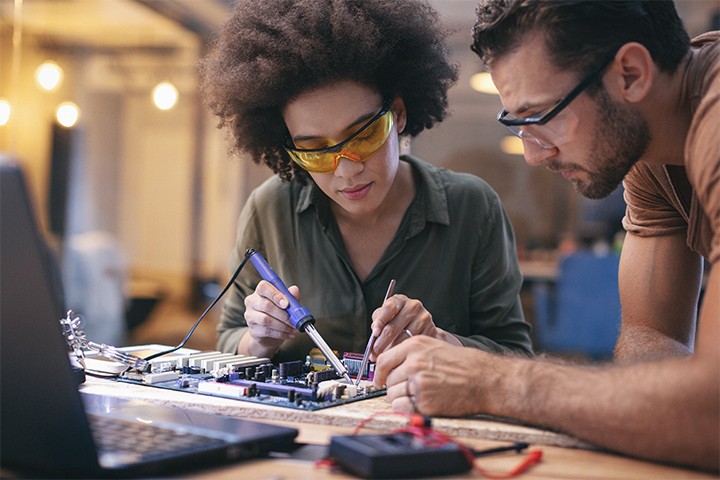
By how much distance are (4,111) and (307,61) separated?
3.68 meters

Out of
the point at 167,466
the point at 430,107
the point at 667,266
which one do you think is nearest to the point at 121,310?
the point at 430,107

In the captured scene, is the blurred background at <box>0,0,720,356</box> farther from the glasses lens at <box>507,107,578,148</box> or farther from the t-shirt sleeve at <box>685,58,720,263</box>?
the t-shirt sleeve at <box>685,58,720,263</box>

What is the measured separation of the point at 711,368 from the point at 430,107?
4.19 feet

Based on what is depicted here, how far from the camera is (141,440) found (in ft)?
3.12

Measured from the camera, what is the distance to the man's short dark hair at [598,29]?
54.3 inches

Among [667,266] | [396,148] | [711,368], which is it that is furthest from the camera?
[396,148]

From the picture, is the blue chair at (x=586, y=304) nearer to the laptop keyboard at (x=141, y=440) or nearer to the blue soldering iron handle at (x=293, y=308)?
the blue soldering iron handle at (x=293, y=308)

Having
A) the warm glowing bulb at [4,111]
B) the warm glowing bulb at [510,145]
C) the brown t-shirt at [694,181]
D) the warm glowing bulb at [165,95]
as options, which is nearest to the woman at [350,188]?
the brown t-shirt at [694,181]

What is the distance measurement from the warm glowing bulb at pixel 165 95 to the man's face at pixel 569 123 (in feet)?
18.9

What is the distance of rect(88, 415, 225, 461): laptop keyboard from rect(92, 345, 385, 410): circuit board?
28 cm

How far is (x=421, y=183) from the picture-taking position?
2.04 metres

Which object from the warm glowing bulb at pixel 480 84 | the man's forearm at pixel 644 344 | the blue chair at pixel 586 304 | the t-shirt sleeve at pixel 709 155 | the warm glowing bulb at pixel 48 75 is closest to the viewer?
the t-shirt sleeve at pixel 709 155

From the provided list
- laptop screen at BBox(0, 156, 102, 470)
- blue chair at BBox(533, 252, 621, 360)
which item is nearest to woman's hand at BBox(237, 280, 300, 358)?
laptop screen at BBox(0, 156, 102, 470)

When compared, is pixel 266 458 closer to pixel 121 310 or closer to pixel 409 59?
pixel 409 59
